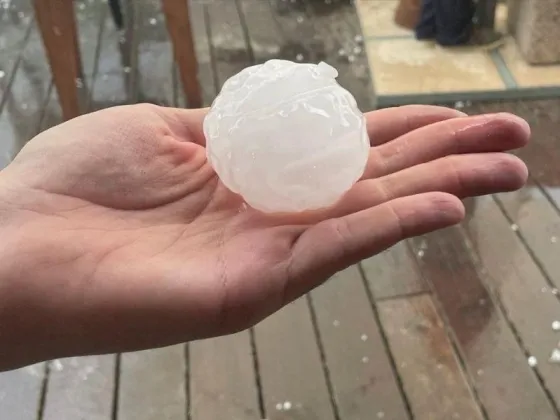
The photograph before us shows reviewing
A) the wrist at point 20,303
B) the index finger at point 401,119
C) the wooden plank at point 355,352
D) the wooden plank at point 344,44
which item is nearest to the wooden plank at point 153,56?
the wooden plank at point 344,44

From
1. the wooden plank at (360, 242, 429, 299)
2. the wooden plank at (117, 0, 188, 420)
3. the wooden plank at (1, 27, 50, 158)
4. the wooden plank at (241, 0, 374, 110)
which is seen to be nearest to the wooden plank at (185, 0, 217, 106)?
the wooden plank at (241, 0, 374, 110)

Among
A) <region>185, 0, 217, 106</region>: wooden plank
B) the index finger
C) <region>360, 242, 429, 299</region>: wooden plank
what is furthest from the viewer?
<region>185, 0, 217, 106</region>: wooden plank

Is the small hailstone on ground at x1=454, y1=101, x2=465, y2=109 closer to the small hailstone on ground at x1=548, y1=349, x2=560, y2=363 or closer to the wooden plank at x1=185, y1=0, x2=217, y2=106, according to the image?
the wooden plank at x1=185, y1=0, x2=217, y2=106

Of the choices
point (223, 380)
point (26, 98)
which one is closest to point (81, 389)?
point (223, 380)

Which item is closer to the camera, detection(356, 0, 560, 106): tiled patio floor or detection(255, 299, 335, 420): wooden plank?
detection(255, 299, 335, 420): wooden plank

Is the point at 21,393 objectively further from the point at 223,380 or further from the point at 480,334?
the point at 480,334

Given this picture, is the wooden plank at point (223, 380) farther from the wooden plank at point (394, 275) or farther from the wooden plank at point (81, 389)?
the wooden plank at point (394, 275)
